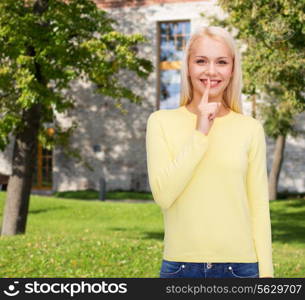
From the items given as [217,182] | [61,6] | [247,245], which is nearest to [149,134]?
[217,182]

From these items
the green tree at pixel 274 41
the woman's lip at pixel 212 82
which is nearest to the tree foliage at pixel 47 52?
the green tree at pixel 274 41

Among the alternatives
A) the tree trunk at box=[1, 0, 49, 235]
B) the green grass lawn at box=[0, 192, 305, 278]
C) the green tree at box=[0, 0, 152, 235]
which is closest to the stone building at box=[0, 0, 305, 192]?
the green grass lawn at box=[0, 192, 305, 278]

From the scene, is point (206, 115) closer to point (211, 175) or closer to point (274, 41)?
point (211, 175)

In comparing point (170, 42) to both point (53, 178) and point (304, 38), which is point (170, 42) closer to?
Result: point (53, 178)

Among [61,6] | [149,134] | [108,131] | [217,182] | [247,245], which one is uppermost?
[61,6]

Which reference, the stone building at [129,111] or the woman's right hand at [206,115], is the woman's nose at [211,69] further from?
the stone building at [129,111]

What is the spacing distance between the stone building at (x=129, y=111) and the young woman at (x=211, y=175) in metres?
29.0

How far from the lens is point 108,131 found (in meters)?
33.6

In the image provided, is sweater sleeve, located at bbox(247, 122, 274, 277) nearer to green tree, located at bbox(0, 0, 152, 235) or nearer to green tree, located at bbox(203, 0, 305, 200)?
green tree, located at bbox(203, 0, 305, 200)

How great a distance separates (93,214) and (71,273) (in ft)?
47.3

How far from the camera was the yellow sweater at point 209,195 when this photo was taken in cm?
270

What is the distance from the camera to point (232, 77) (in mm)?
2840

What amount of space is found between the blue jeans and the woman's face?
0.82 metres

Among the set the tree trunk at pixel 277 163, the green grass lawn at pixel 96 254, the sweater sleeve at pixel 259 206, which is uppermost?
the sweater sleeve at pixel 259 206
